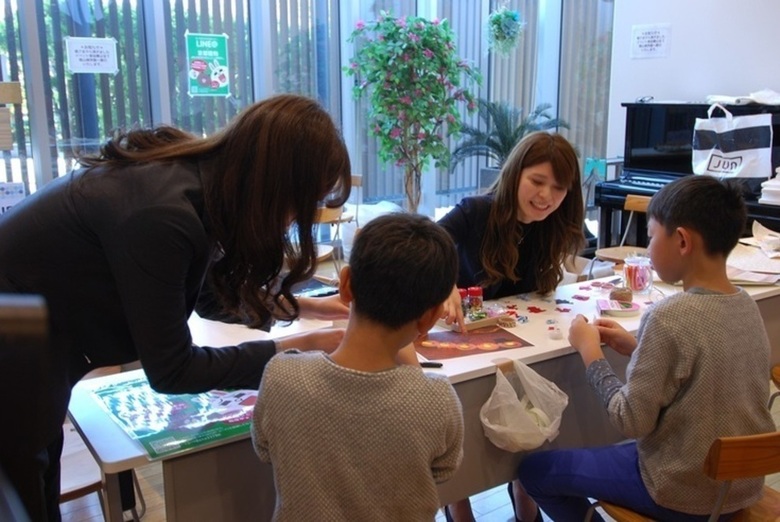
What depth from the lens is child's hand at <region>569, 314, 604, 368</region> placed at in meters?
1.61

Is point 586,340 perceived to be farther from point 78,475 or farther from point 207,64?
point 207,64

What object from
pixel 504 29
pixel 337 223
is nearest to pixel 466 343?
pixel 337 223

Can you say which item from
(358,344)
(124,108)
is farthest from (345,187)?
(124,108)

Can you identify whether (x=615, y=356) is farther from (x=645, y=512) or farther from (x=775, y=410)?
(x=775, y=410)

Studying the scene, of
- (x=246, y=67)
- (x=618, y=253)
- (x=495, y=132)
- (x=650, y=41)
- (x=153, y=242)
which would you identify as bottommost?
(x=618, y=253)

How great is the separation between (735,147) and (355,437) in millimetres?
3832

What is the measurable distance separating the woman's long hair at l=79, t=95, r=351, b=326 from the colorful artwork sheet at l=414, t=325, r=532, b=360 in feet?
1.94

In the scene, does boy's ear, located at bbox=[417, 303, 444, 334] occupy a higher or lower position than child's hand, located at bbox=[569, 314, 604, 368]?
higher

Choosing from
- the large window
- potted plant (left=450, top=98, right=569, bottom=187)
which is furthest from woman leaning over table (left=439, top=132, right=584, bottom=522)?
potted plant (left=450, top=98, right=569, bottom=187)

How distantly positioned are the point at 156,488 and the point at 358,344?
1.63 meters

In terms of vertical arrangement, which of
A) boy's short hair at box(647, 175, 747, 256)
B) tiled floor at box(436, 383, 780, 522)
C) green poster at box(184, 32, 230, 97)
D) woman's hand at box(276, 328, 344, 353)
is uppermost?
green poster at box(184, 32, 230, 97)

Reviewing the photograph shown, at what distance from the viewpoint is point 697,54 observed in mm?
4898

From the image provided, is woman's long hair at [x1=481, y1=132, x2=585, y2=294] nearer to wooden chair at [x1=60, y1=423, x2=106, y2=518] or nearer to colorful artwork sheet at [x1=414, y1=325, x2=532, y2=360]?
colorful artwork sheet at [x1=414, y1=325, x2=532, y2=360]

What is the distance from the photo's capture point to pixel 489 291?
2.19 metres
